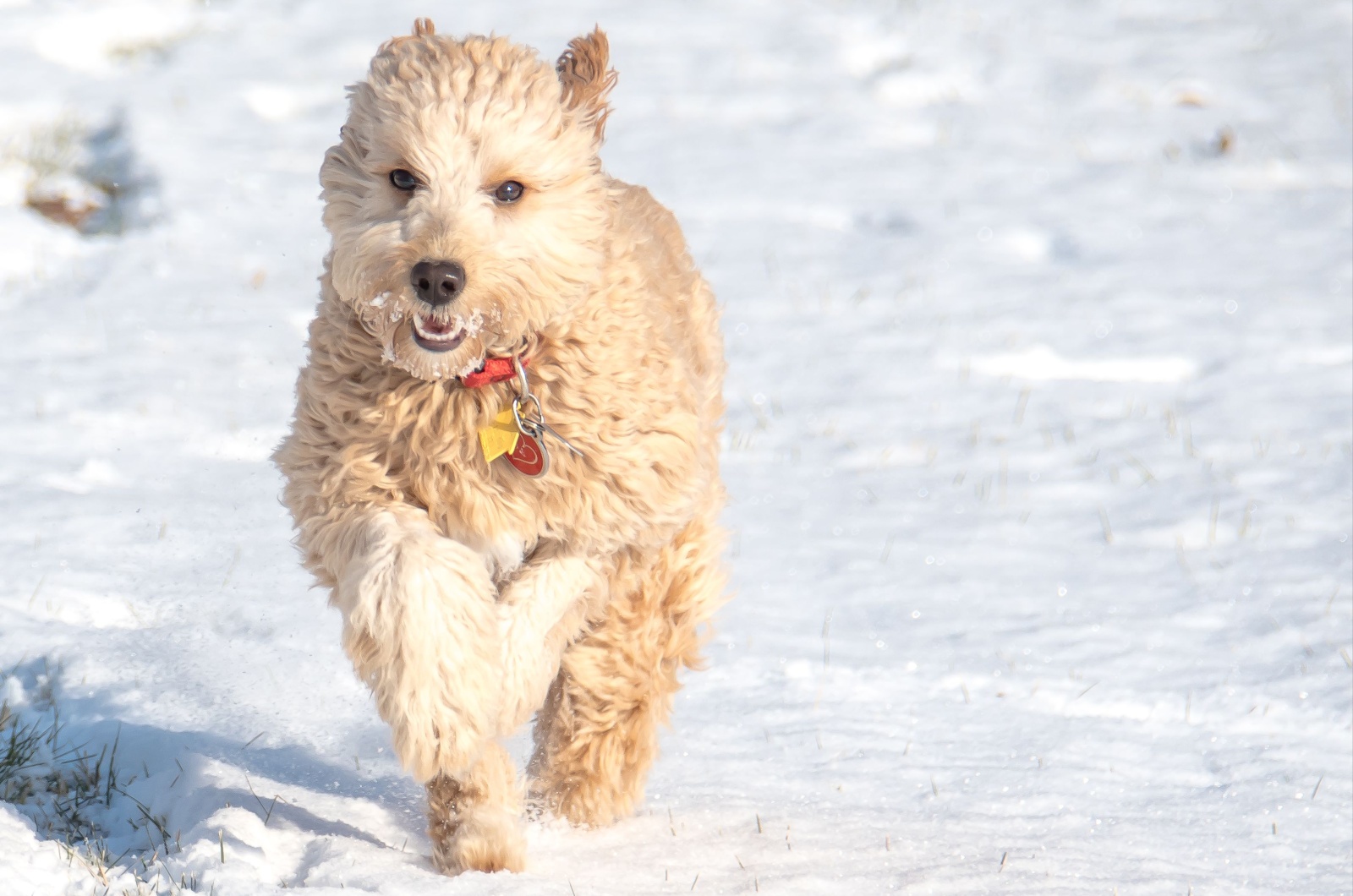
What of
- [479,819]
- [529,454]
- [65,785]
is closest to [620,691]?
[479,819]

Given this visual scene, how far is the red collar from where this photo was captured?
3.39 m

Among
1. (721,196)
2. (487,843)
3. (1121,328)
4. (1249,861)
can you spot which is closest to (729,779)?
(487,843)

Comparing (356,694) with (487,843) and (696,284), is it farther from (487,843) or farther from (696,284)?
(696,284)

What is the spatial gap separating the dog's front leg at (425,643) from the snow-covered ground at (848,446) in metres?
0.34

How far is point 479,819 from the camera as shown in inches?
139

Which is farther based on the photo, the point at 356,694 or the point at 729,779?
the point at 356,694

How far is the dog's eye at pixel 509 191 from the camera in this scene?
10.8 feet

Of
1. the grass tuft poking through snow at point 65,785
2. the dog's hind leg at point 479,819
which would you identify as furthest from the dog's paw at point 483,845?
the grass tuft poking through snow at point 65,785

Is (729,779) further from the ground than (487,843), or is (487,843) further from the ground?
(487,843)

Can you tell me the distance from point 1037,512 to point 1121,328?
88.0 inches

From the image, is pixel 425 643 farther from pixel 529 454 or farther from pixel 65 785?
pixel 65 785

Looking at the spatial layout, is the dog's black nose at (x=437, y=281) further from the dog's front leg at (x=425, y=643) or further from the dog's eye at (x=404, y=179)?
the dog's front leg at (x=425, y=643)

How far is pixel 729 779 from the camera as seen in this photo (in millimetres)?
4344

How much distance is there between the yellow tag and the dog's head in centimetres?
14
